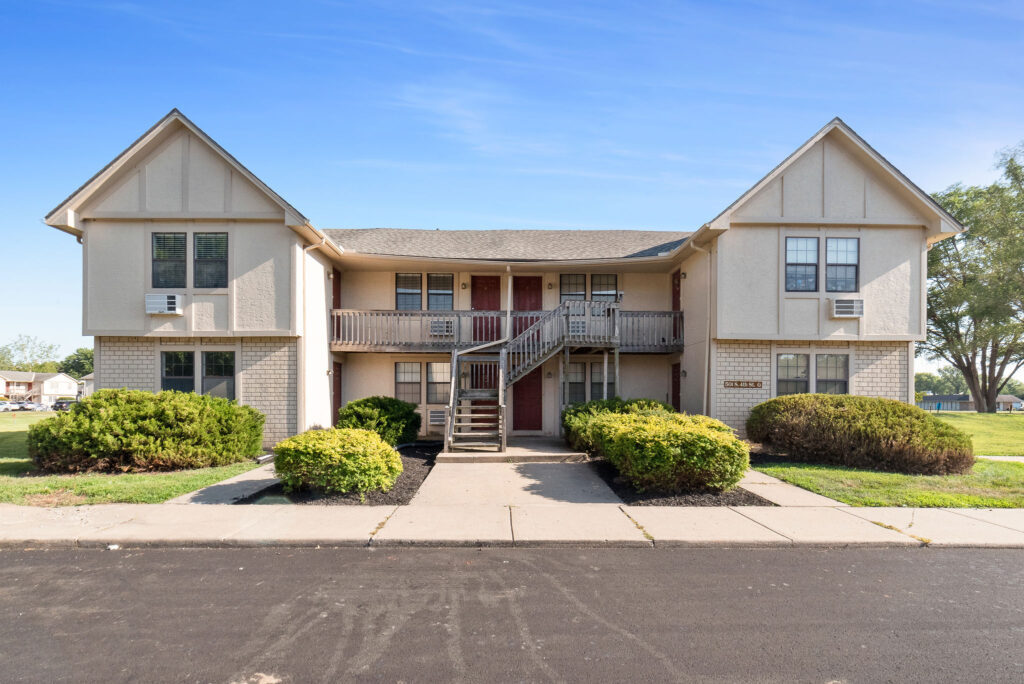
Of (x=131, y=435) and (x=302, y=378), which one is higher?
(x=302, y=378)

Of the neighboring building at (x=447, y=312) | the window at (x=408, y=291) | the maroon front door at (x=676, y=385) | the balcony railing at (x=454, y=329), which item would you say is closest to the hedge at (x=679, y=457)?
the neighboring building at (x=447, y=312)

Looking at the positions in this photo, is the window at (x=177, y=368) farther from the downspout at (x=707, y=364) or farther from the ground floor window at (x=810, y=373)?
the ground floor window at (x=810, y=373)

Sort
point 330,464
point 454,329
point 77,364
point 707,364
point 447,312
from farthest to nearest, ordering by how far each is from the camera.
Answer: point 77,364 < point 454,329 < point 447,312 < point 707,364 < point 330,464

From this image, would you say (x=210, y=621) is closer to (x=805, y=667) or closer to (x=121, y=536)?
(x=121, y=536)

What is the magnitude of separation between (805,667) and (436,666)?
2.55 meters

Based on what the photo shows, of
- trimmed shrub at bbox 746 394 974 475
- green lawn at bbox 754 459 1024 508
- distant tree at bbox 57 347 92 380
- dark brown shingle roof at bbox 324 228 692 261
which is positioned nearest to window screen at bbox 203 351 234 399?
dark brown shingle roof at bbox 324 228 692 261

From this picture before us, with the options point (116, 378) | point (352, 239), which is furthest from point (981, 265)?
point (116, 378)

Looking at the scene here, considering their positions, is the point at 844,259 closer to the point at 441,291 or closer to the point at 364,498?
the point at 441,291

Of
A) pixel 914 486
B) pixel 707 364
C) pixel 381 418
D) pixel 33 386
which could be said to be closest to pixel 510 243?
pixel 707 364

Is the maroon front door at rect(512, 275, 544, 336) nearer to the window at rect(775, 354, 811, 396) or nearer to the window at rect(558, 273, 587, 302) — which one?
the window at rect(558, 273, 587, 302)

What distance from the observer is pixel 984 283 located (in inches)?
1172

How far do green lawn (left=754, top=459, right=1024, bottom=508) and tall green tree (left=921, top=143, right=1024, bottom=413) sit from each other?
25.0 metres

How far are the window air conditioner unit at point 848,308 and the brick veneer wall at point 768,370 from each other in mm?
858

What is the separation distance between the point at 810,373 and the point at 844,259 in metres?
2.99
